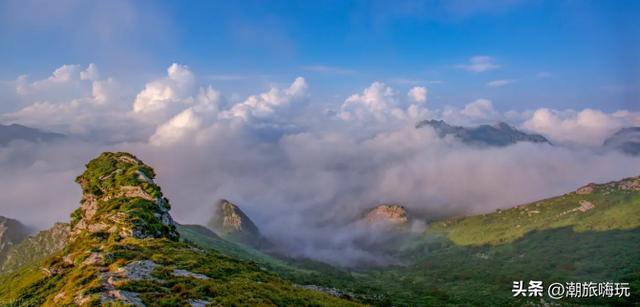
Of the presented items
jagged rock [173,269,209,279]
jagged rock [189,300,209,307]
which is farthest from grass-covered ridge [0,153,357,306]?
jagged rock [189,300,209,307]

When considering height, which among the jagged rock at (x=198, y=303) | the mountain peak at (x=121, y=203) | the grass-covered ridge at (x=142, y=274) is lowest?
the jagged rock at (x=198, y=303)

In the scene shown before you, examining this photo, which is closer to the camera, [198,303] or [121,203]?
[198,303]

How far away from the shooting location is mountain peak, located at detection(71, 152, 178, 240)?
318ft

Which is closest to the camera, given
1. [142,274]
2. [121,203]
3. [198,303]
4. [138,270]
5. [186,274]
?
[198,303]

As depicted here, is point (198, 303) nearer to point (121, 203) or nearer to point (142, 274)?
point (142, 274)

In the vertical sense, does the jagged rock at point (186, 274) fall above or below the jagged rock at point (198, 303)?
above

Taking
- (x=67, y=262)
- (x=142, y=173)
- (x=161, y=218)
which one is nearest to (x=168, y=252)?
(x=67, y=262)

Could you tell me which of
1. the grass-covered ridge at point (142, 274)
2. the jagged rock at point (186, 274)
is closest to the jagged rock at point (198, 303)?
the grass-covered ridge at point (142, 274)

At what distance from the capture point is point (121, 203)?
113 m

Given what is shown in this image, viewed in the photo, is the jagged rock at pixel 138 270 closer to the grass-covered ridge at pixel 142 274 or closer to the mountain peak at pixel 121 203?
the grass-covered ridge at pixel 142 274

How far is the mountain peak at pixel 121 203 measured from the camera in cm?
9691

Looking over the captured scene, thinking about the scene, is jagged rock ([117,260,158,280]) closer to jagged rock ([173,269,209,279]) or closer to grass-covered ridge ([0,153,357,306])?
grass-covered ridge ([0,153,357,306])

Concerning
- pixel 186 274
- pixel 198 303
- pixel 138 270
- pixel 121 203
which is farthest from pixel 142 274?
pixel 121 203

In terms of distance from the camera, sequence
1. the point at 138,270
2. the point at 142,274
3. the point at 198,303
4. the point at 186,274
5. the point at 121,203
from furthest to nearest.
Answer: the point at 121,203, the point at 186,274, the point at 138,270, the point at 142,274, the point at 198,303
